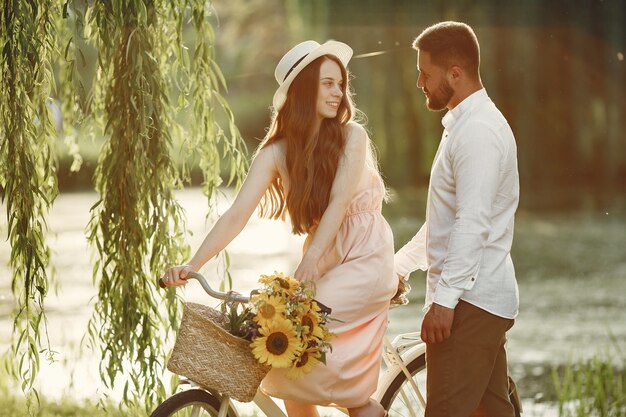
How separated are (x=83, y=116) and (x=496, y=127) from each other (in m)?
2.25

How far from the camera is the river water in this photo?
23.6 feet

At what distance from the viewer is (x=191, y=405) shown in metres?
3.29

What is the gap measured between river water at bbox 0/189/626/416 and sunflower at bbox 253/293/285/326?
2220 mm

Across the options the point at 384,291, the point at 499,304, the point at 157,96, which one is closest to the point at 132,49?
the point at 157,96

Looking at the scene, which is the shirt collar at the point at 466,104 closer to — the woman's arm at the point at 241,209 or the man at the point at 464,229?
the man at the point at 464,229

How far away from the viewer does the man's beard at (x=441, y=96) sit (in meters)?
3.33

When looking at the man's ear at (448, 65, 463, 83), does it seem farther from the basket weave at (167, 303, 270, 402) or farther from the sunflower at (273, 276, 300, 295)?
the basket weave at (167, 303, 270, 402)

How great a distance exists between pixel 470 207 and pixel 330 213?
1.68 ft

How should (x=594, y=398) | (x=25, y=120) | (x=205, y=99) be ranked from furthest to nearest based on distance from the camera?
(x=594, y=398), (x=205, y=99), (x=25, y=120)

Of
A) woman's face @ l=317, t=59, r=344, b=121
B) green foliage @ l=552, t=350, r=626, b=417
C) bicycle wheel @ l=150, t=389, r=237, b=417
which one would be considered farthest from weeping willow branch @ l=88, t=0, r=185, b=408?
green foliage @ l=552, t=350, r=626, b=417

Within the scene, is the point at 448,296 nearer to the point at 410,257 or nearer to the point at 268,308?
the point at 268,308

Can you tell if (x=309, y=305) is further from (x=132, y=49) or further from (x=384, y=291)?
(x=132, y=49)

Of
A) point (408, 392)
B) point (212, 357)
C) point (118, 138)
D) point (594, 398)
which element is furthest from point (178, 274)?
point (594, 398)

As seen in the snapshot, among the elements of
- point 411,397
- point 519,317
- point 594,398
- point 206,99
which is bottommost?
point 519,317
